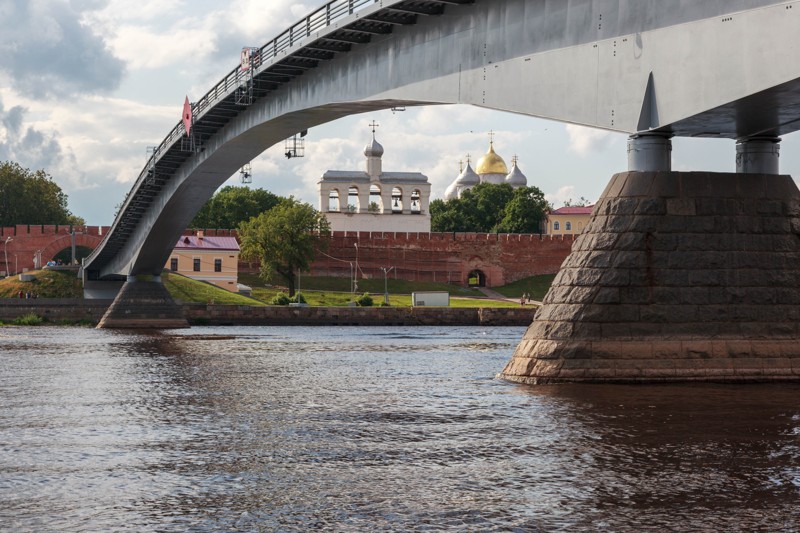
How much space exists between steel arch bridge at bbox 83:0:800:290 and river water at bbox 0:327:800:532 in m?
4.99

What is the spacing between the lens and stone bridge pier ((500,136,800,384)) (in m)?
19.6

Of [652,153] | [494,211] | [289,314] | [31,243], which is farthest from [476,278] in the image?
[652,153]

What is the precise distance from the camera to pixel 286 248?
84.1m

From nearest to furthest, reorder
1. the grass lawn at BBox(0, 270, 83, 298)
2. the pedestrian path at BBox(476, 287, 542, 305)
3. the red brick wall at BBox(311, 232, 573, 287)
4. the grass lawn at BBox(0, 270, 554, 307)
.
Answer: the grass lawn at BBox(0, 270, 83, 298)
the grass lawn at BBox(0, 270, 554, 307)
the pedestrian path at BBox(476, 287, 542, 305)
the red brick wall at BBox(311, 232, 573, 287)

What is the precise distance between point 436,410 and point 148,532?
9586 millimetres

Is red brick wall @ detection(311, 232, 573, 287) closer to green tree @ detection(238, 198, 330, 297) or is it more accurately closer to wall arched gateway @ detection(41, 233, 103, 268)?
green tree @ detection(238, 198, 330, 297)

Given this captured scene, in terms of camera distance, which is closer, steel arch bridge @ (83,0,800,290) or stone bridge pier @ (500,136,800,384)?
steel arch bridge @ (83,0,800,290)

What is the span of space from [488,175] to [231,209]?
46.3 meters

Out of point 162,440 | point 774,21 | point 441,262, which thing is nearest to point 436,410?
point 162,440

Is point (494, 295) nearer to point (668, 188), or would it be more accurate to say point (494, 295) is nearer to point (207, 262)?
point (207, 262)

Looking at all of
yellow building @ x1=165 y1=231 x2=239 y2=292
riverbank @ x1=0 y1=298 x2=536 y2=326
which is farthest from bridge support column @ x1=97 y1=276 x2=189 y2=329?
yellow building @ x1=165 y1=231 x2=239 y2=292

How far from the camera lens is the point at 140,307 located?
58531 mm

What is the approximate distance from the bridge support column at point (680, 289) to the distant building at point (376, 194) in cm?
9879

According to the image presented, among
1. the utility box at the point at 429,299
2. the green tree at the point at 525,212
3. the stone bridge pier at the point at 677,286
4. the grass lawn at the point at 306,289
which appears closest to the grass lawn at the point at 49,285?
the grass lawn at the point at 306,289
